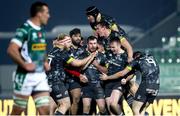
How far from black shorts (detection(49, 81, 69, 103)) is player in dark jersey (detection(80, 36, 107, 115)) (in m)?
0.60

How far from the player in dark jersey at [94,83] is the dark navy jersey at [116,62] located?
273 mm

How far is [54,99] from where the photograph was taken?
514 inches

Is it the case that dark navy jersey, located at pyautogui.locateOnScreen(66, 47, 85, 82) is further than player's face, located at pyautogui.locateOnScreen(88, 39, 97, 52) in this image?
Yes

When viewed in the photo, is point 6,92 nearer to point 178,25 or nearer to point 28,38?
point 178,25

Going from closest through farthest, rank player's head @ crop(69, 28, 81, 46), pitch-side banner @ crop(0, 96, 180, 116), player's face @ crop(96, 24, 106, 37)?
player's face @ crop(96, 24, 106, 37)
player's head @ crop(69, 28, 81, 46)
pitch-side banner @ crop(0, 96, 180, 116)

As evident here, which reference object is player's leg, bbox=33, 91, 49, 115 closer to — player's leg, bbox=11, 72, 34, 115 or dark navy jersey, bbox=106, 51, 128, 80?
player's leg, bbox=11, 72, 34, 115

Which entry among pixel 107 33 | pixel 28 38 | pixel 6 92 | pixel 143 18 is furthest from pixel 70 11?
pixel 28 38

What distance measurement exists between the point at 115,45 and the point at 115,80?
0.62 m

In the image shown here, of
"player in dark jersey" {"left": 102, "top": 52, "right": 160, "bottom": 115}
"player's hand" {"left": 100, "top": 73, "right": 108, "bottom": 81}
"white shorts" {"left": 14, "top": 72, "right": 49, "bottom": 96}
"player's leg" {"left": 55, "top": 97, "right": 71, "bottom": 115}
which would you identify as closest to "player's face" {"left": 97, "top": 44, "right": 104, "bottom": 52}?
"player's hand" {"left": 100, "top": 73, "right": 108, "bottom": 81}

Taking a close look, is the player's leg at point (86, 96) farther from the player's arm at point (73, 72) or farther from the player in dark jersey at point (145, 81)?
the player in dark jersey at point (145, 81)

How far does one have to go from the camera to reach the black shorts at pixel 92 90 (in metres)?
13.3

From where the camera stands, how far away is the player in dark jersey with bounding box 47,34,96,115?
12758 millimetres

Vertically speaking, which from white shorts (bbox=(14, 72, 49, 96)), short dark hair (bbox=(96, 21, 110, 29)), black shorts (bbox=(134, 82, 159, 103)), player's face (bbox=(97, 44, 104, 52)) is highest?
short dark hair (bbox=(96, 21, 110, 29))

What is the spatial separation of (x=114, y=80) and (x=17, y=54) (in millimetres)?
4068
